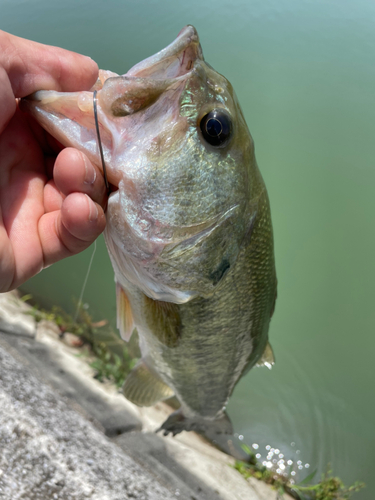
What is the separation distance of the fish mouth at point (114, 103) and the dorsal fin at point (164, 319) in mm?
531

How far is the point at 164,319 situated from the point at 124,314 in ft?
0.76

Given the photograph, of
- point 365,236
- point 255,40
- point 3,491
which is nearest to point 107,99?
point 3,491

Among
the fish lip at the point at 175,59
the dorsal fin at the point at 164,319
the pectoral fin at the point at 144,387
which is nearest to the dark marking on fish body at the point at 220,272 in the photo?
the dorsal fin at the point at 164,319

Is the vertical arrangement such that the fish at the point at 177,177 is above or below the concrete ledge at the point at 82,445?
above

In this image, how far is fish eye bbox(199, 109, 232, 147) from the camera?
34.9 inches

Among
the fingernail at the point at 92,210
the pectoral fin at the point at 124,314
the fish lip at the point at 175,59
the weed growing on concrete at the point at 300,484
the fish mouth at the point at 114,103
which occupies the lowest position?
the weed growing on concrete at the point at 300,484

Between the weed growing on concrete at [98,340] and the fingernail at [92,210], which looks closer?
the fingernail at [92,210]

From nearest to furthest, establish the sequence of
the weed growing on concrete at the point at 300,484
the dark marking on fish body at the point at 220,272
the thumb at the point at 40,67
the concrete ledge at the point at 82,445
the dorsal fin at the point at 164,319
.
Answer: the thumb at the point at 40,67
the dark marking on fish body at the point at 220,272
the dorsal fin at the point at 164,319
the concrete ledge at the point at 82,445
the weed growing on concrete at the point at 300,484

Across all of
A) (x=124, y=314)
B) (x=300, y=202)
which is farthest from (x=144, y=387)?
(x=300, y=202)

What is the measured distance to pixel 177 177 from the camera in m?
0.88

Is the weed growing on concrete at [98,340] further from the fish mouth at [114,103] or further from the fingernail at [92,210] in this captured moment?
the fish mouth at [114,103]

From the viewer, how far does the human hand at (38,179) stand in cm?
88

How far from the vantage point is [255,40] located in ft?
17.0

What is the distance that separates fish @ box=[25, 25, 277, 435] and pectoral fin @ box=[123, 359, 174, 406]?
74cm
